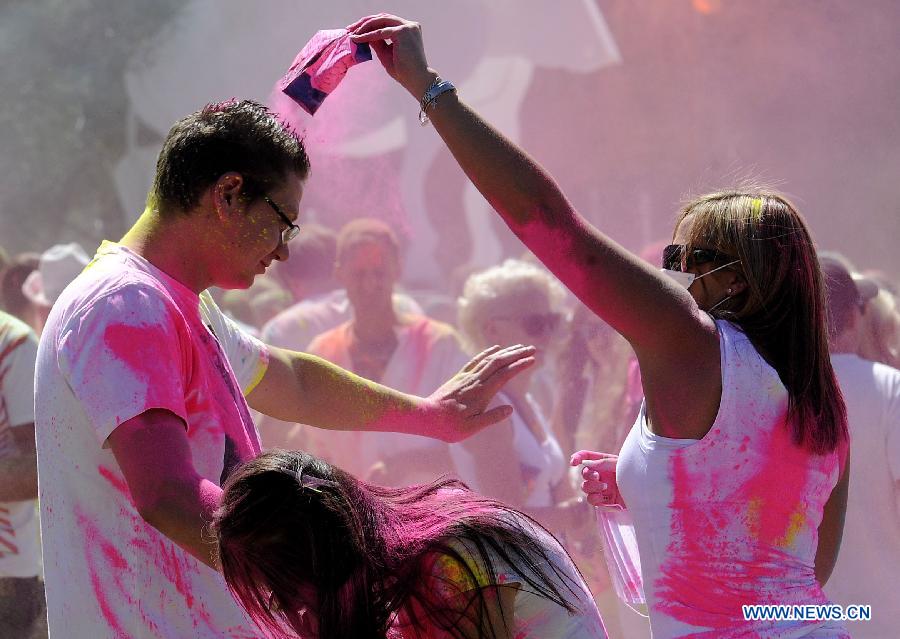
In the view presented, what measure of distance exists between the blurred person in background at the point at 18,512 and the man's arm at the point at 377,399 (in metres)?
1.01

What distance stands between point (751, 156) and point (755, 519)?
6.26 m

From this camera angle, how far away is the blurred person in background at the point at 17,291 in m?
4.74

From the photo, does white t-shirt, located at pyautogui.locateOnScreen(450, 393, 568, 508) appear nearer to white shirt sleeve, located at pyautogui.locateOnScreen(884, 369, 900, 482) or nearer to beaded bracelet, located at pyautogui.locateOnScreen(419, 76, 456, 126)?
white shirt sleeve, located at pyautogui.locateOnScreen(884, 369, 900, 482)

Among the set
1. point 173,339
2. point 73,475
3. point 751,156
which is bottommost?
point 73,475

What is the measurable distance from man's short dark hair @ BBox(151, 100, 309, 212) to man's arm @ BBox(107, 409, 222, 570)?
0.45 m

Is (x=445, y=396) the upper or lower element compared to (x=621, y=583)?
upper

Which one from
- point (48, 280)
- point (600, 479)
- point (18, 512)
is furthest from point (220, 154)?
point (48, 280)

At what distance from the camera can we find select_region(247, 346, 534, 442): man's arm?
87.7 inches

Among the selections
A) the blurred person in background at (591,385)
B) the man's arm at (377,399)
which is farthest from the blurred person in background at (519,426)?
the man's arm at (377,399)

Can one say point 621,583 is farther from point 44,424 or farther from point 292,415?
point 44,424

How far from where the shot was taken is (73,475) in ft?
5.61

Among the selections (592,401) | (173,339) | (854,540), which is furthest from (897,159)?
(173,339)

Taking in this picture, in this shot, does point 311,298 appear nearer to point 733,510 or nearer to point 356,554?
point 733,510

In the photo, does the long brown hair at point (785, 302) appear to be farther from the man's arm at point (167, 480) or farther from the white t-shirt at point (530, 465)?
the white t-shirt at point (530, 465)
